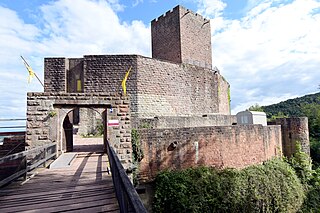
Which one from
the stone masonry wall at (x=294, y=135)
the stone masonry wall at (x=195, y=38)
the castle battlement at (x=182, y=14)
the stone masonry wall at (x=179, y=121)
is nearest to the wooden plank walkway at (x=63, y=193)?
the stone masonry wall at (x=179, y=121)

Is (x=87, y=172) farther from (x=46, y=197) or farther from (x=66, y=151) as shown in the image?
(x=66, y=151)

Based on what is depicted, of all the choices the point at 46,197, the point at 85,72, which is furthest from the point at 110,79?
the point at 46,197

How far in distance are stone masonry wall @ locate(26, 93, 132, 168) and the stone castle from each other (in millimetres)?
25

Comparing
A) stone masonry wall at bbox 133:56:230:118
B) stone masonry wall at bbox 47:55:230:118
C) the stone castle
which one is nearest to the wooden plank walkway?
the stone castle

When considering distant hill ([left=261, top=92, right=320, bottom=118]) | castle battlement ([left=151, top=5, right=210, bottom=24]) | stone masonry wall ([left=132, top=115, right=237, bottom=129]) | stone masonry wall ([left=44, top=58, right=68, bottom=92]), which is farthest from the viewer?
distant hill ([left=261, top=92, right=320, bottom=118])

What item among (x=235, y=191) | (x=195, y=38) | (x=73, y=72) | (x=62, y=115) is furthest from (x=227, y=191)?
(x=195, y=38)

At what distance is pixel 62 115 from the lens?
603cm

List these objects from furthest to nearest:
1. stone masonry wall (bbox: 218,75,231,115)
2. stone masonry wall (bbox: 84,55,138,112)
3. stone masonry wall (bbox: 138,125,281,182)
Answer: stone masonry wall (bbox: 218,75,231,115)
stone masonry wall (bbox: 84,55,138,112)
stone masonry wall (bbox: 138,125,281,182)

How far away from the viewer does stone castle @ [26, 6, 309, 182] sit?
19.0ft

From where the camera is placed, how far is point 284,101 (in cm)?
4966

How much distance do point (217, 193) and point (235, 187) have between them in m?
1.10

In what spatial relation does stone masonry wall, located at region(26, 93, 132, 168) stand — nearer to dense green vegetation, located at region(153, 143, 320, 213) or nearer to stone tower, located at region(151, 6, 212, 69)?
dense green vegetation, located at region(153, 143, 320, 213)

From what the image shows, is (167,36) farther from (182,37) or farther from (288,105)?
(288,105)

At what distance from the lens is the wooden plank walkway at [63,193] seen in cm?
259
